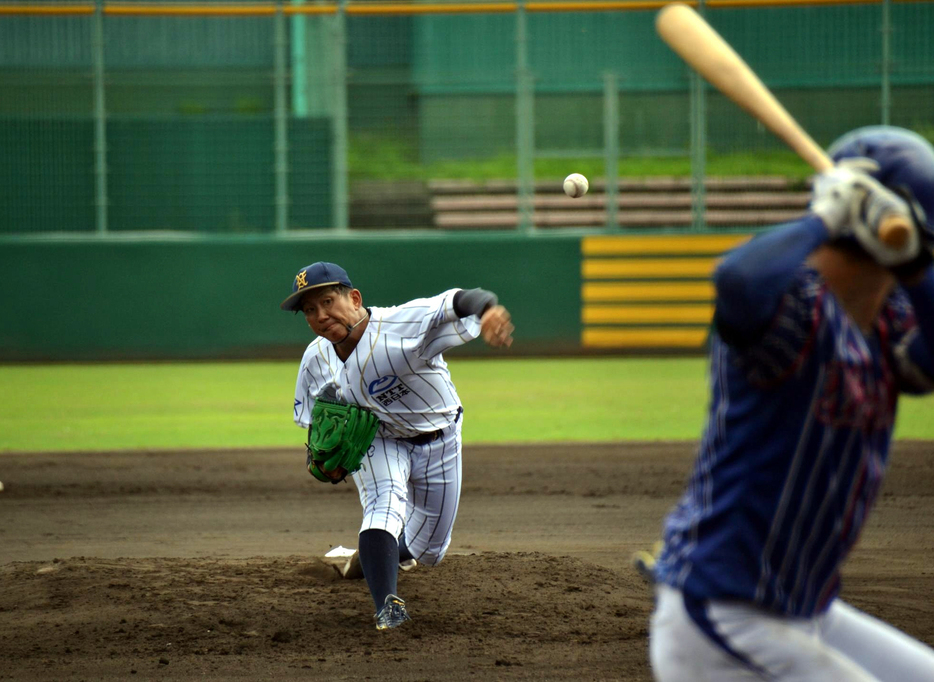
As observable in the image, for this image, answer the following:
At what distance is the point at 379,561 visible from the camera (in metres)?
4.63

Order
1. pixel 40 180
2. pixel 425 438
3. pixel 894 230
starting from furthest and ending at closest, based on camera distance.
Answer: pixel 40 180 < pixel 425 438 < pixel 894 230

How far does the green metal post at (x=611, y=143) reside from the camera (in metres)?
17.0

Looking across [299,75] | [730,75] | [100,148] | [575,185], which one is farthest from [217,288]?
[730,75]

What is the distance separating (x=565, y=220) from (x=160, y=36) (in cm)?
696

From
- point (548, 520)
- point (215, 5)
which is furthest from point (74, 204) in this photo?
point (548, 520)

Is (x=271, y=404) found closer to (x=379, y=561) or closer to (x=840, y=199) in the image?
(x=379, y=561)

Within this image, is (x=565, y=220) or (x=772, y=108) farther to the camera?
(x=565, y=220)

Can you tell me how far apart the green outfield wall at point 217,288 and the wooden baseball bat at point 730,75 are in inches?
558

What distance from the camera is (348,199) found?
A: 1694 cm

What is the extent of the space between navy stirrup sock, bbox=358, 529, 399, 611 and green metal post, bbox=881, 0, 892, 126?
47.4ft

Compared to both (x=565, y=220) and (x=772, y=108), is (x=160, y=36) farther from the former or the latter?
(x=772, y=108)

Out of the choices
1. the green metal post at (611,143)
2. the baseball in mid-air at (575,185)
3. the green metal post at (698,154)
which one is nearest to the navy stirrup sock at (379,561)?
the baseball in mid-air at (575,185)

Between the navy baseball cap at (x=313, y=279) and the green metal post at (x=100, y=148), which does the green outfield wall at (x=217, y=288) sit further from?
the navy baseball cap at (x=313, y=279)

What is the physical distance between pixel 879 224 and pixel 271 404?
10255mm
